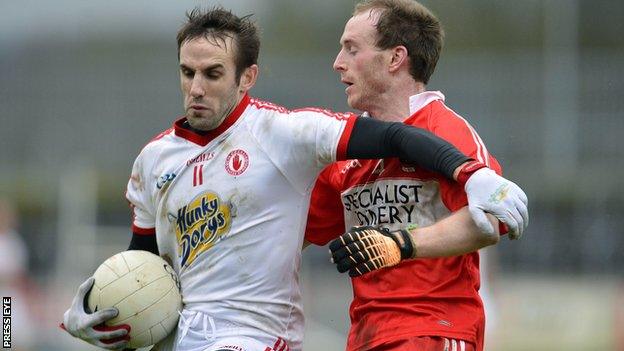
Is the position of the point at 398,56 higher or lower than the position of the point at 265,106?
higher

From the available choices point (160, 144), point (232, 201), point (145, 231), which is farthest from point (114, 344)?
point (160, 144)

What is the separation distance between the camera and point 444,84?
61.8 feet

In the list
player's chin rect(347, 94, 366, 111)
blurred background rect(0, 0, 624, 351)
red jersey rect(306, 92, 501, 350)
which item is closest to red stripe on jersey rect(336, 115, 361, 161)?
red jersey rect(306, 92, 501, 350)

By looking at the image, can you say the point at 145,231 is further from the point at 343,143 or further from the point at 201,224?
the point at 343,143

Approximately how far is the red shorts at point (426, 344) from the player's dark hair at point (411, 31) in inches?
47.7

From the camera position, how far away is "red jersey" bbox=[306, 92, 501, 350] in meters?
5.04

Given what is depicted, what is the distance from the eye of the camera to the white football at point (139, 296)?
527cm

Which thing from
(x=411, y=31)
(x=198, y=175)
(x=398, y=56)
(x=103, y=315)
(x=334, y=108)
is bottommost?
(x=103, y=315)

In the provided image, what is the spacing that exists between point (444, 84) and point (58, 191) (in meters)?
6.23

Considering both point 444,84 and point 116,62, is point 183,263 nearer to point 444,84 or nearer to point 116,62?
point 444,84

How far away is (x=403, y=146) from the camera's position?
4.95m

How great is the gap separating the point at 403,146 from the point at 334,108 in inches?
519

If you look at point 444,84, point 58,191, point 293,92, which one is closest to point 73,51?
point 58,191

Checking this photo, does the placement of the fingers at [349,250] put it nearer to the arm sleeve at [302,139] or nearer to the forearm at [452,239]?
the forearm at [452,239]
